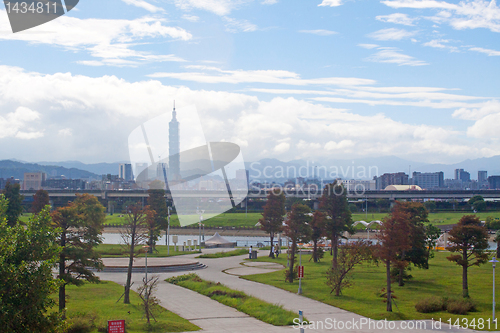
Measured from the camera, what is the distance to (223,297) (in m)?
23.4

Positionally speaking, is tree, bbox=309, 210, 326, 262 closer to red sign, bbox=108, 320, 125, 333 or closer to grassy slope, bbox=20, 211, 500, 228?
red sign, bbox=108, 320, 125, 333

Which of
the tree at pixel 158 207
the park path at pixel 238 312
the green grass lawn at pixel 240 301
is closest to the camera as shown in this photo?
the park path at pixel 238 312

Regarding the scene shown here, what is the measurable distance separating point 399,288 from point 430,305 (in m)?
6.65

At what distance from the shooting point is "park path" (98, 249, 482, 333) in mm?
17438

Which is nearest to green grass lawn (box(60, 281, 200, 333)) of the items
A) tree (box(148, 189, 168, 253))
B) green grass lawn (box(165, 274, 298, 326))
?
green grass lawn (box(165, 274, 298, 326))

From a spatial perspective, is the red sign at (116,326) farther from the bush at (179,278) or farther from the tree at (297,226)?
the tree at (297,226)

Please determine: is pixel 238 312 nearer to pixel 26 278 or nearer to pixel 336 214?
pixel 26 278

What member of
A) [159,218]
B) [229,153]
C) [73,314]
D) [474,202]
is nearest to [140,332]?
[73,314]

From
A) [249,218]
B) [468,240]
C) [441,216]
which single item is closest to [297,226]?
[468,240]

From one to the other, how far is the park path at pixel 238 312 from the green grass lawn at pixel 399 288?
102 cm

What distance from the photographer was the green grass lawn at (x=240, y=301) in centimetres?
1894

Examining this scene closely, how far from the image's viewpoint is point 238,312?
20.7 meters

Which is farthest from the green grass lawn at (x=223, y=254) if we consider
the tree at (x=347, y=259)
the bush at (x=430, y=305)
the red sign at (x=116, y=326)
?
the red sign at (x=116, y=326)

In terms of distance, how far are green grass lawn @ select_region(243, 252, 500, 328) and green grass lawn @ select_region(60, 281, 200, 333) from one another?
8.72m
